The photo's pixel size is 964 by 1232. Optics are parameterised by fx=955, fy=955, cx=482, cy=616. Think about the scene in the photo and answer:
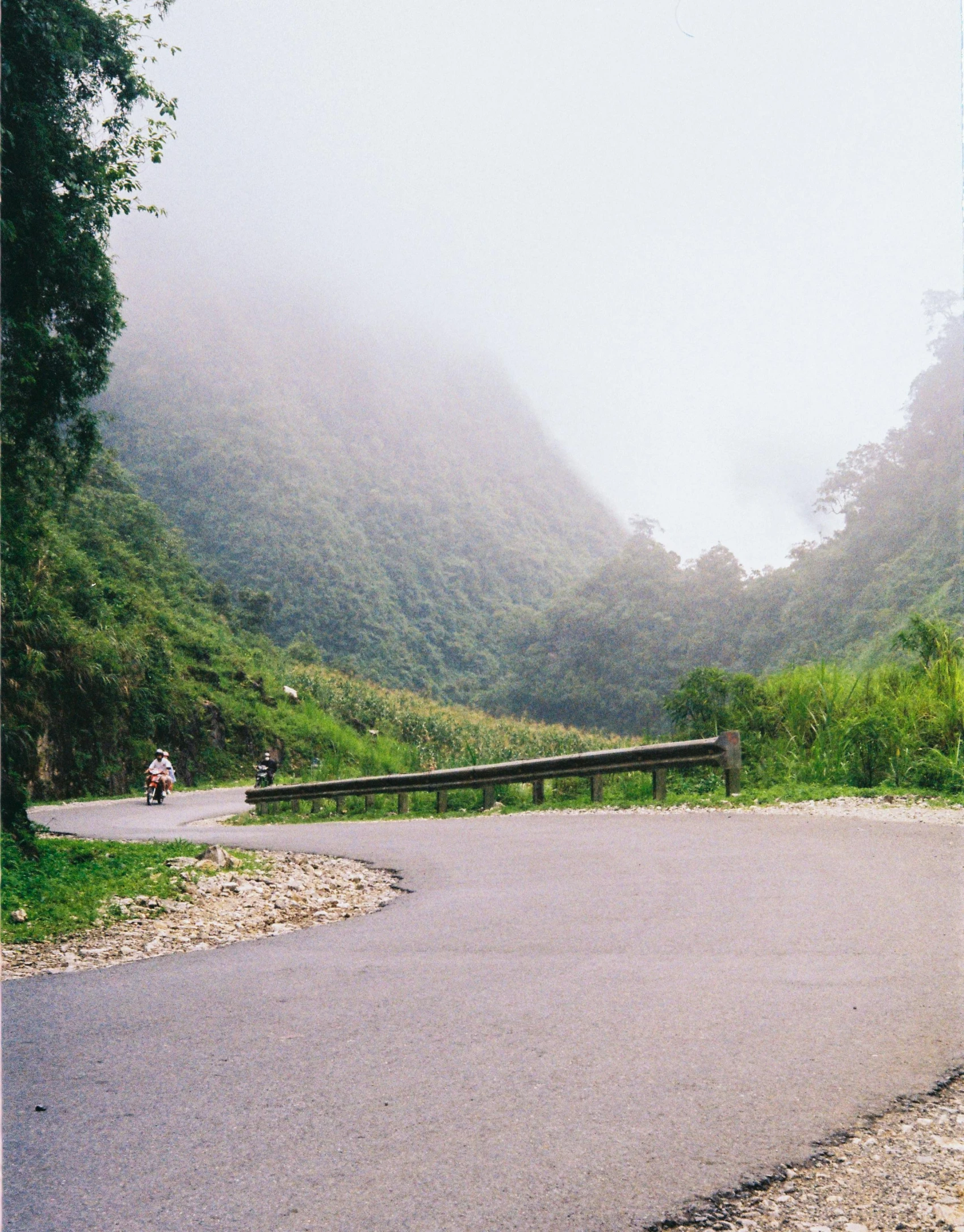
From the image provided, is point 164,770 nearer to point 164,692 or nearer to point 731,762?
point 164,692

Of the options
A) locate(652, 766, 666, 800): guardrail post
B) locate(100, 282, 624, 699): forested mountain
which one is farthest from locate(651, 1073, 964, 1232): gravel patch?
locate(100, 282, 624, 699): forested mountain

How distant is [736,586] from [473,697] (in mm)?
26439

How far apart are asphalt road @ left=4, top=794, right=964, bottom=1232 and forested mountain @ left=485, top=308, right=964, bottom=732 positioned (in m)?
23.9

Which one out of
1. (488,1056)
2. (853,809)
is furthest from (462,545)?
(488,1056)

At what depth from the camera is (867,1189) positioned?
229 cm

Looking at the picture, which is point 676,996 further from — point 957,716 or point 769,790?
point 957,716

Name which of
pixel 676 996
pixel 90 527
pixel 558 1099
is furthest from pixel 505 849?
pixel 90 527

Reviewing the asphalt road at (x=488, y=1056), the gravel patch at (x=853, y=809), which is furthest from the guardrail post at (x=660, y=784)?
the asphalt road at (x=488, y=1056)

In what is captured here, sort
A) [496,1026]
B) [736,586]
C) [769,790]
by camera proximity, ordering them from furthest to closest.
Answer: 1. [736,586]
2. [769,790]
3. [496,1026]

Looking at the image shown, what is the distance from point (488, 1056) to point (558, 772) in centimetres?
940

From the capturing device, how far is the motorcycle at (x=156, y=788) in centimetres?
2447

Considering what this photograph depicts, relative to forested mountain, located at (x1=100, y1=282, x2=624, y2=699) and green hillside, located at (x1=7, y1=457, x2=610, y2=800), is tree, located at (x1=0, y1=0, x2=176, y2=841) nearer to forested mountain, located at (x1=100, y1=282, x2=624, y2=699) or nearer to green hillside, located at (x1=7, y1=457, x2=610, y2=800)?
green hillside, located at (x1=7, y1=457, x2=610, y2=800)

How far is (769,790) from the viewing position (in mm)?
10281

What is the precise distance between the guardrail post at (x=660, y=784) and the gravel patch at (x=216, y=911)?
3.95 m
